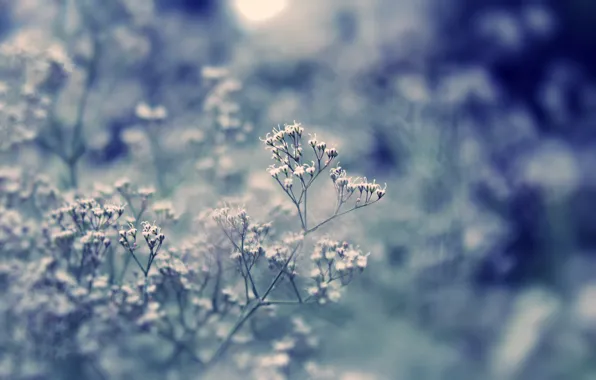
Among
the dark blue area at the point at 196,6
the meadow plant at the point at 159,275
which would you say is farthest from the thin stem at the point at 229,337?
the dark blue area at the point at 196,6

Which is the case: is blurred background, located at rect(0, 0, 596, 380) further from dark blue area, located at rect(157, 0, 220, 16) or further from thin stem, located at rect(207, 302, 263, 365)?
dark blue area, located at rect(157, 0, 220, 16)

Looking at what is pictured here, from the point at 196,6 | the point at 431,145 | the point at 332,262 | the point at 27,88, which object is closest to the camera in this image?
the point at 332,262

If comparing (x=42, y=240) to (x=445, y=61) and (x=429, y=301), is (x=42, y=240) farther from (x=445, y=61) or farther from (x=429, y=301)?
(x=445, y=61)

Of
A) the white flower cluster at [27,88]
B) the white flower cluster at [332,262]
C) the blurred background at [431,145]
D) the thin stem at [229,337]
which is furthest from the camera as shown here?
the blurred background at [431,145]

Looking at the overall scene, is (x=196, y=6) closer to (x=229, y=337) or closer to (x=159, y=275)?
(x=159, y=275)

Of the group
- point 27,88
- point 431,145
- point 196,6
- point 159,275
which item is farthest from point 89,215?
point 196,6

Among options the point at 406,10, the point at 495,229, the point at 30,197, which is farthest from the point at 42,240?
the point at 406,10

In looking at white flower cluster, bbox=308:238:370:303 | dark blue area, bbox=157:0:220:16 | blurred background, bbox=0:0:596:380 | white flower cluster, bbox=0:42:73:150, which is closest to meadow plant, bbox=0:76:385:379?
white flower cluster, bbox=308:238:370:303

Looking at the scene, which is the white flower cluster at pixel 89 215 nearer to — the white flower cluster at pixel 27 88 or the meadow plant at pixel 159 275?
the meadow plant at pixel 159 275
